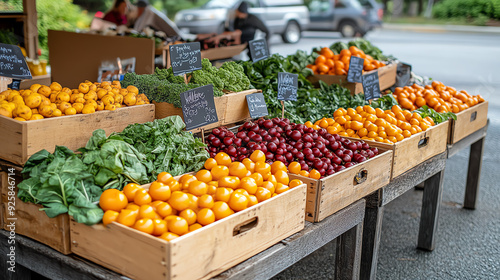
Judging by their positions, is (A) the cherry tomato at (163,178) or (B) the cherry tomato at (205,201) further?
(A) the cherry tomato at (163,178)

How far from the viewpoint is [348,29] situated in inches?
727

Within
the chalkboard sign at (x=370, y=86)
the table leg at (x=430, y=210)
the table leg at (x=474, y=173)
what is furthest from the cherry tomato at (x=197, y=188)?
the table leg at (x=474, y=173)

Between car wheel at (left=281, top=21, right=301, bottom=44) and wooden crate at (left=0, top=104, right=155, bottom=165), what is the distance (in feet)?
46.6

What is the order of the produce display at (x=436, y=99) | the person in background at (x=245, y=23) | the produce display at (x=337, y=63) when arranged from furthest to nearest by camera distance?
the person in background at (x=245, y=23) → the produce display at (x=337, y=63) → the produce display at (x=436, y=99)

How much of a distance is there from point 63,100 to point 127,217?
1106 millimetres

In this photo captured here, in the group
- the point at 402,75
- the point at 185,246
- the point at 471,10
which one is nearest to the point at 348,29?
the point at 471,10

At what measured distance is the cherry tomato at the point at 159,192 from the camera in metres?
2.01

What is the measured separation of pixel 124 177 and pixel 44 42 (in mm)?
9311

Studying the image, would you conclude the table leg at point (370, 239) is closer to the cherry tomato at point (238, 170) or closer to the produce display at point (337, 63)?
the cherry tomato at point (238, 170)

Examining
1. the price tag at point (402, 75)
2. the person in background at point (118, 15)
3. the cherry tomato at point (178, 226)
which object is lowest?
the cherry tomato at point (178, 226)

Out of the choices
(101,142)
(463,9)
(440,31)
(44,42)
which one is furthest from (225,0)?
(463,9)

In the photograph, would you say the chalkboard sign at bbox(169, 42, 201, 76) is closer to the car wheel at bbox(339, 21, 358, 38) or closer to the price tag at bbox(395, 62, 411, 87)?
the price tag at bbox(395, 62, 411, 87)

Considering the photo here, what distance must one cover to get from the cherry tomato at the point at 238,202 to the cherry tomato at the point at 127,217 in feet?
1.29

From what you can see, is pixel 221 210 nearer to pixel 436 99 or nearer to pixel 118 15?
pixel 436 99
